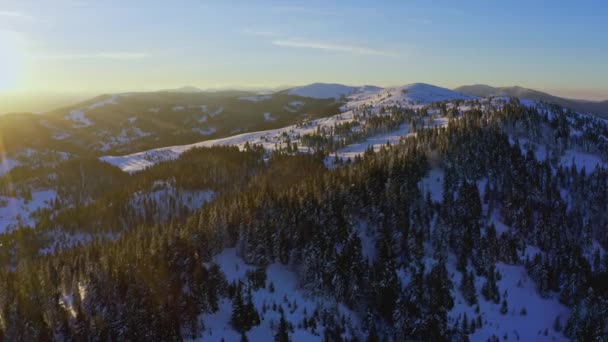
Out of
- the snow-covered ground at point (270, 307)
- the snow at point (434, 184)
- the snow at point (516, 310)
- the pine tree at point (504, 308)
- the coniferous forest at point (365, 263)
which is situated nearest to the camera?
the coniferous forest at point (365, 263)

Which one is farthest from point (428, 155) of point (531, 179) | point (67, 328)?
point (67, 328)

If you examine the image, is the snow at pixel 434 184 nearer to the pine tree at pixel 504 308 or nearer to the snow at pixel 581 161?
the pine tree at pixel 504 308

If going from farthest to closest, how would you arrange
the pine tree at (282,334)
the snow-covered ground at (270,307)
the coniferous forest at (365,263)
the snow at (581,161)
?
the snow at (581,161), the snow-covered ground at (270,307), the coniferous forest at (365,263), the pine tree at (282,334)

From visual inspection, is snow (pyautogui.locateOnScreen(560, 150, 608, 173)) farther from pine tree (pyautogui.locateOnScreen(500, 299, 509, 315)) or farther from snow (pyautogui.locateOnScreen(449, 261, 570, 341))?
pine tree (pyautogui.locateOnScreen(500, 299, 509, 315))

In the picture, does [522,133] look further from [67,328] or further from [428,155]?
[67,328]

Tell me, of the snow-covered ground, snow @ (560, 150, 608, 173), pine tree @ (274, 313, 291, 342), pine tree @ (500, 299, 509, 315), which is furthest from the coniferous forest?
snow @ (560, 150, 608, 173)

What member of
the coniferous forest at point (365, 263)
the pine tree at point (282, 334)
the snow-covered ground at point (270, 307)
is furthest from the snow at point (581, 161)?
the pine tree at point (282, 334)

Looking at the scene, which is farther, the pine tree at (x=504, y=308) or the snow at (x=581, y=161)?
the snow at (x=581, y=161)

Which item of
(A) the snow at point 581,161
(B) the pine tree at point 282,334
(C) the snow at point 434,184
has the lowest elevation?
(B) the pine tree at point 282,334
